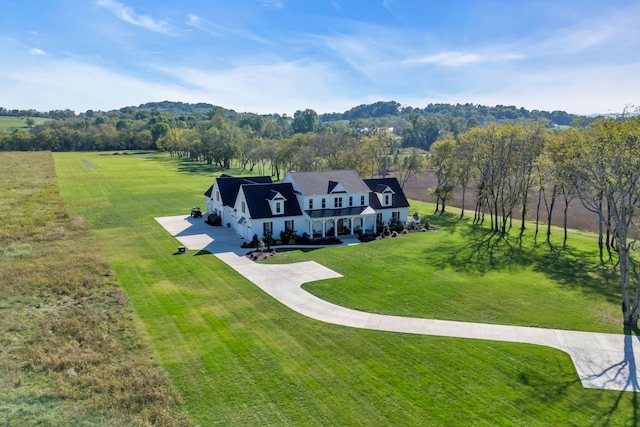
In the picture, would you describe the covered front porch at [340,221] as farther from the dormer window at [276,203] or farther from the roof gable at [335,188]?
the dormer window at [276,203]

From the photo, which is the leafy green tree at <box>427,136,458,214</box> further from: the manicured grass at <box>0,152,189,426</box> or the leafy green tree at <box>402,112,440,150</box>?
the leafy green tree at <box>402,112,440,150</box>

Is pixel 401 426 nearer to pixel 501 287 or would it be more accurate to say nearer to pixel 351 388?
pixel 351 388

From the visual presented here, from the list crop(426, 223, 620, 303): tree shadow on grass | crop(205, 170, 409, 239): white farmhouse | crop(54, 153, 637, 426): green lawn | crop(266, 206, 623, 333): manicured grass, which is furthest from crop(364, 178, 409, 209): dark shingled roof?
crop(54, 153, 637, 426): green lawn

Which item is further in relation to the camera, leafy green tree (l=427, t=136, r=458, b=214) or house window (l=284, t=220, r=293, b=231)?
leafy green tree (l=427, t=136, r=458, b=214)

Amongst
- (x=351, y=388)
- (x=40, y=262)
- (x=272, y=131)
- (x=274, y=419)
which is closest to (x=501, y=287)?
(x=351, y=388)

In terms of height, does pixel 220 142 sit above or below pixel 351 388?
above

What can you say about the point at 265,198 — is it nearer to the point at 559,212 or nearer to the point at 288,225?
the point at 288,225

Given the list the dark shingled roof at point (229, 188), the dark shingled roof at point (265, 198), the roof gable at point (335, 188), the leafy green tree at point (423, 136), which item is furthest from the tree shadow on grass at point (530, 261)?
the leafy green tree at point (423, 136)
